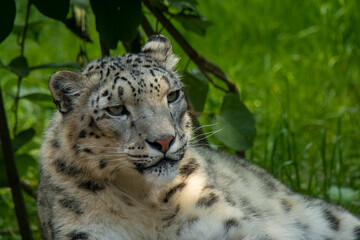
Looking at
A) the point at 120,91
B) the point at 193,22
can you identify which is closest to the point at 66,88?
the point at 120,91

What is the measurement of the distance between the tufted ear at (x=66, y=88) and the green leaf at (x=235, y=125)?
4.86 ft

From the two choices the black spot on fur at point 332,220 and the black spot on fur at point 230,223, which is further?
the black spot on fur at point 332,220

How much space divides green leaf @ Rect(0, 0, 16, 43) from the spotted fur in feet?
1.38

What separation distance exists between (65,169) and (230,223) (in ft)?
3.45

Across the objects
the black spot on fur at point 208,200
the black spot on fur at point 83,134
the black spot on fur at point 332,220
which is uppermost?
the black spot on fur at point 83,134

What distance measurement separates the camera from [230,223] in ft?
12.8

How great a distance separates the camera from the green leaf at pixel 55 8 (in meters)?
3.99

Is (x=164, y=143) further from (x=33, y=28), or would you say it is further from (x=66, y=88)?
(x=33, y=28)

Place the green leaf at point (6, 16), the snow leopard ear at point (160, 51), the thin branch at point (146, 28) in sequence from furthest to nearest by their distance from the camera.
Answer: the thin branch at point (146, 28)
the snow leopard ear at point (160, 51)
the green leaf at point (6, 16)

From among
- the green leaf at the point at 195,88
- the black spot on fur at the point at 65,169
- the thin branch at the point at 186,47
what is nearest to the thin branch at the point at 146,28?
the thin branch at the point at 186,47

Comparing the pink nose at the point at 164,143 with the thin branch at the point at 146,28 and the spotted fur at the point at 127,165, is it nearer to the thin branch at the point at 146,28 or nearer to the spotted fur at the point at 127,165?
the spotted fur at the point at 127,165

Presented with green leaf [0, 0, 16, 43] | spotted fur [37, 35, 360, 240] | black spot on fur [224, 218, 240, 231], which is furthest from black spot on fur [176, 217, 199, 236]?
green leaf [0, 0, 16, 43]

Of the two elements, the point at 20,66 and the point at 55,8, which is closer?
the point at 55,8

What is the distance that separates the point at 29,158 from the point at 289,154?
93.3 inches
